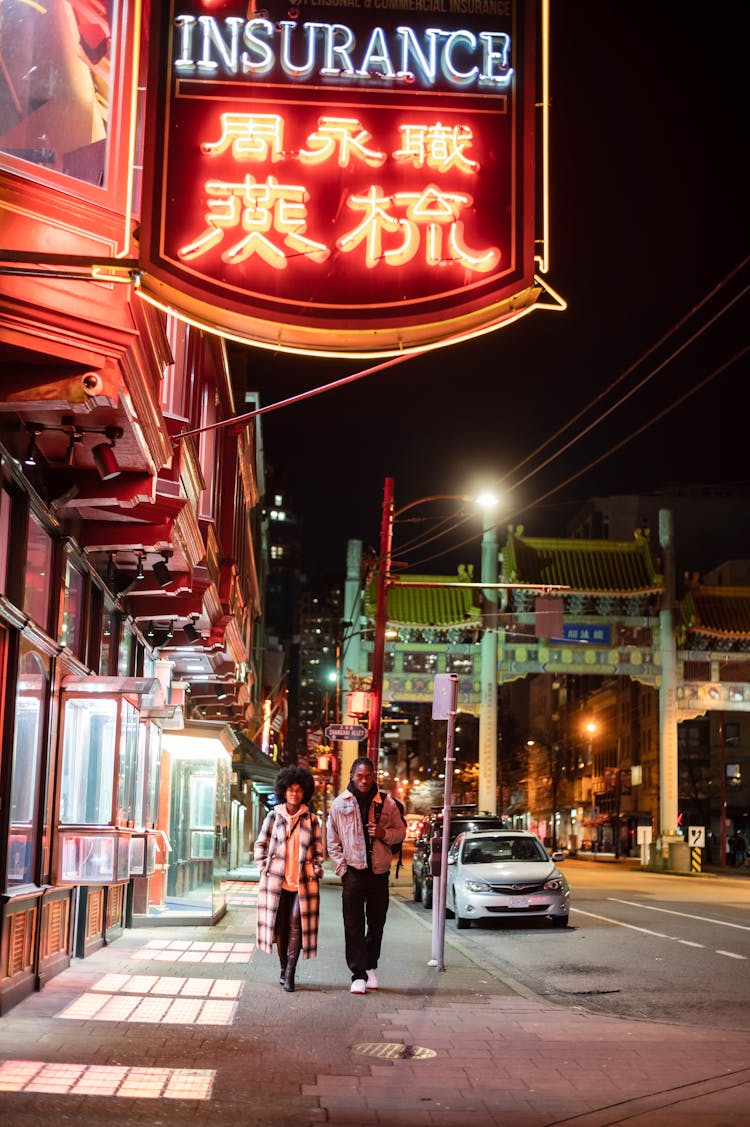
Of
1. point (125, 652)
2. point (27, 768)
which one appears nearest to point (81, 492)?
point (27, 768)

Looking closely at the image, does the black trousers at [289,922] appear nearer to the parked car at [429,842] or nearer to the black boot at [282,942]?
the black boot at [282,942]

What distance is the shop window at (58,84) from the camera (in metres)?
8.92

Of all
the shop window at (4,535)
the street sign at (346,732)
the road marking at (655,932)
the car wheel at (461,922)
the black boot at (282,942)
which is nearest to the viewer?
the shop window at (4,535)

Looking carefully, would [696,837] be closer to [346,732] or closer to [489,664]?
[489,664]

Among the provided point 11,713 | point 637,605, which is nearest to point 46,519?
point 11,713

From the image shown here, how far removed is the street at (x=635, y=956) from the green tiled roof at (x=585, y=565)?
780 inches

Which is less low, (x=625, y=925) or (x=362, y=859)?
(x=362, y=859)

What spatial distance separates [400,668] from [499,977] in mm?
33093

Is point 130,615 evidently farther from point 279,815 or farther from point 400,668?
point 400,668

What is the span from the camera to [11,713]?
9984 mm

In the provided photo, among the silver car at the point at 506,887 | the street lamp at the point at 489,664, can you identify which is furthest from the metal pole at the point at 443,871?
the street lamp at the point at 489,664

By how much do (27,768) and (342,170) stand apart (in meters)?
6.06

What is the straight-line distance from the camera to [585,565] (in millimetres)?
48312

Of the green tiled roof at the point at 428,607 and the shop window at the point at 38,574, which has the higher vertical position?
the green tiled roof at the point at 428,607
